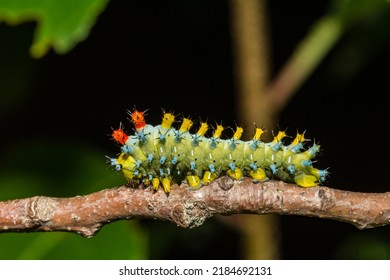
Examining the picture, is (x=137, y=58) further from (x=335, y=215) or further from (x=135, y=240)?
(x=335, y=215)

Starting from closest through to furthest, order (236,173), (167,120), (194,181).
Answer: (194,181)
(236,173)
(167,120)

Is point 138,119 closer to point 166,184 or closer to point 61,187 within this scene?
point 166,184

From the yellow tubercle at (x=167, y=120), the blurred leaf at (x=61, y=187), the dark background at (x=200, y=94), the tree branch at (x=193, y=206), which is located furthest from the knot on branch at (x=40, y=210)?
the dark background at (x=200, y=94)

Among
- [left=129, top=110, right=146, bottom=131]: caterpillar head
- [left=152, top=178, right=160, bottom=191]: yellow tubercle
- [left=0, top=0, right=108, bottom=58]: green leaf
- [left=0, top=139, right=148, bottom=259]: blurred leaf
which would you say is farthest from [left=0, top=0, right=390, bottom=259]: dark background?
[left=152, top=178, right=160, bottom=191]: yellow tubercle

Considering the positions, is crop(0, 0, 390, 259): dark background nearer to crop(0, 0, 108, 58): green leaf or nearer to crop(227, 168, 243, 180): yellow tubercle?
crop(0, 0, 108, 58): green leaf

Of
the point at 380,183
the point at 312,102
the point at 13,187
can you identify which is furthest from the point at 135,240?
the point at 380,183

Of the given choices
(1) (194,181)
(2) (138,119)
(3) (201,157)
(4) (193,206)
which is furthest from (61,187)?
(4) (193,206)
